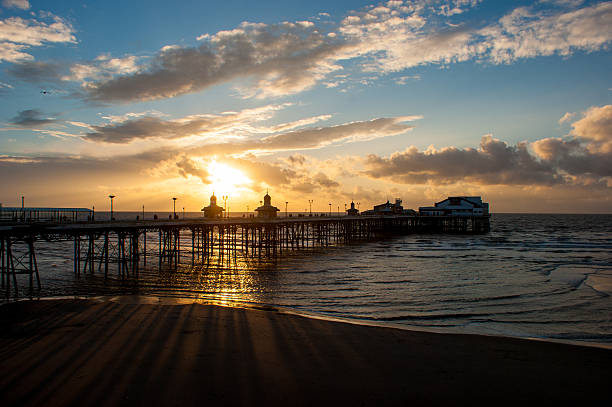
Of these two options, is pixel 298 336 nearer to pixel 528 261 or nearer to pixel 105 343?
pixel 105 343

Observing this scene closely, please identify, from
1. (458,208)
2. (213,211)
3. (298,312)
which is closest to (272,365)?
(298,312)

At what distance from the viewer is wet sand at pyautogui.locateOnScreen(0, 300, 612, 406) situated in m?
8.46

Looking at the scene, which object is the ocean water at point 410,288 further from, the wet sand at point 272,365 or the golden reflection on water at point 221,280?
the wet sand at point 272,365

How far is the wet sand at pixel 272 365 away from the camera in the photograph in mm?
8461

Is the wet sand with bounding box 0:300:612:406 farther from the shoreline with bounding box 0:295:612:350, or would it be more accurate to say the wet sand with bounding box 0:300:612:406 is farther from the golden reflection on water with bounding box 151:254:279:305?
the golden reflection on water with bounding box 151:254:279:305

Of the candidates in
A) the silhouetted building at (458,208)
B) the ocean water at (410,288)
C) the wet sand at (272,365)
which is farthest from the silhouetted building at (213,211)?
the silhouetted building at (458,208)

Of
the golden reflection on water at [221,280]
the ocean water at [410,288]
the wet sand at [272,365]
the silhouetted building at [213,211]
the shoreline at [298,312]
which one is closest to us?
the wet sand at [272,365]

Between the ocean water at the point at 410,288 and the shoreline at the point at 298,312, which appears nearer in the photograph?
the shoreline at the point at 298,312

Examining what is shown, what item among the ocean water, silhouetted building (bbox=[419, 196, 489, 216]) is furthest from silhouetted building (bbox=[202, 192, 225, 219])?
silhouetted building (bbox=[419, 196, 489, 216])

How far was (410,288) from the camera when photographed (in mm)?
22891

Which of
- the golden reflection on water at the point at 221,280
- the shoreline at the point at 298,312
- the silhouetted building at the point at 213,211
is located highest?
the silhouetted building at the point at 213,211

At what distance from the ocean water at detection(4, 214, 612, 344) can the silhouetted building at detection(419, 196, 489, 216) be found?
57.6m

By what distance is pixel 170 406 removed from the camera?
7914mm

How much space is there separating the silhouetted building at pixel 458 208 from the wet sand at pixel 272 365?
8716 centimetres
